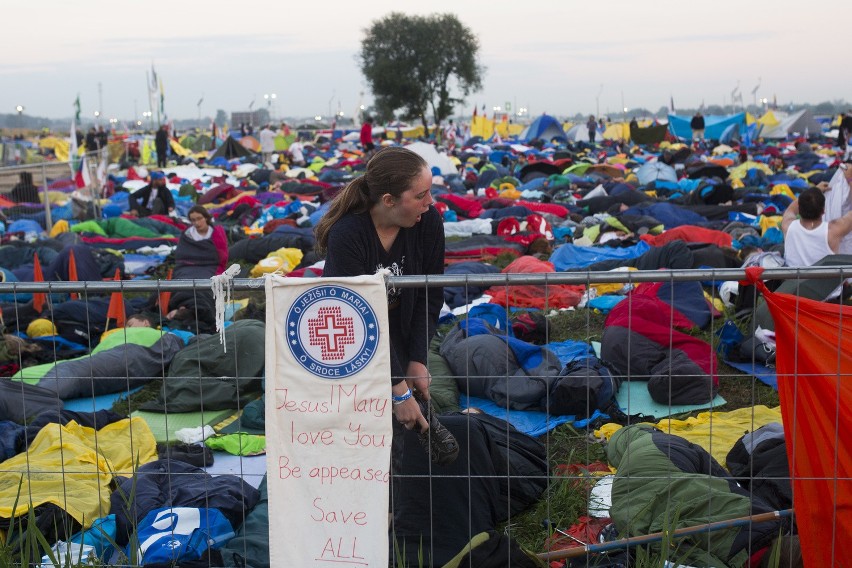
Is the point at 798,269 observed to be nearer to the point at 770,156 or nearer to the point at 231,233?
the point at 231,233

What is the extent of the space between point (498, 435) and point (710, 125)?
40191mm

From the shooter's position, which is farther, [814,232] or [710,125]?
[710,125]

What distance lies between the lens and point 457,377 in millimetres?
2963

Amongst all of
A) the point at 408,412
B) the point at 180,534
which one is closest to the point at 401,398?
the point at 408,412

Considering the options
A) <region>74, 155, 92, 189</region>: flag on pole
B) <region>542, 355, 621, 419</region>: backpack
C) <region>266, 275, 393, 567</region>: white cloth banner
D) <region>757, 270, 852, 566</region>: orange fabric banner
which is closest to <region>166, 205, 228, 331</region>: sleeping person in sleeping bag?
<region>542, 355, 621, 419</region>: backpack

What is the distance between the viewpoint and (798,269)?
3143 millimetres

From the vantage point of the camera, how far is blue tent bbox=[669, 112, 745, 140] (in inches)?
1656

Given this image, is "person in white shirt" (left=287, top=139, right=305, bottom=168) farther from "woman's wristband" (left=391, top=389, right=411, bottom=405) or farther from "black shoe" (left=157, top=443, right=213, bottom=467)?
"woman's wristband" (left=391, top=389, right=411, bottom=405)

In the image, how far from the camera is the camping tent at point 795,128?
4612 centimetres

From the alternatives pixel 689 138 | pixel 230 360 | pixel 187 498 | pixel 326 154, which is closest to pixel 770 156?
pixel 689 138

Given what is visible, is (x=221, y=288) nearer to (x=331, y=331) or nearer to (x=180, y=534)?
(x=331, y=331)

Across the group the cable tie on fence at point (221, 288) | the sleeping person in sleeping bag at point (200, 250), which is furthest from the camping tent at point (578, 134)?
the cable tie on fence at point (221, 288)

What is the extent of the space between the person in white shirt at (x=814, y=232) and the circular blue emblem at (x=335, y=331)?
203 inches

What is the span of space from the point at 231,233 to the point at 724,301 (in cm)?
886
